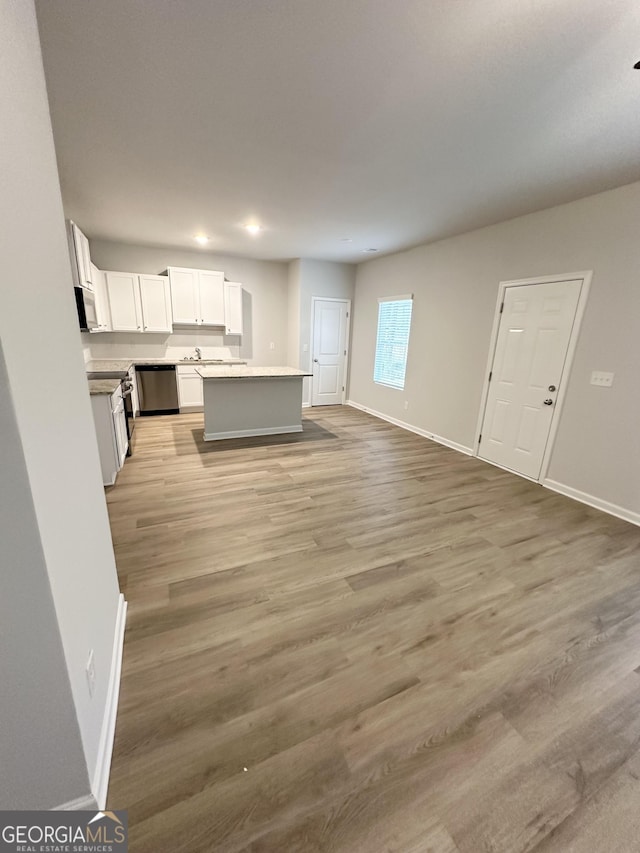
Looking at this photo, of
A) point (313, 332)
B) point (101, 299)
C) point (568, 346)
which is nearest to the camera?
point (568, 346)

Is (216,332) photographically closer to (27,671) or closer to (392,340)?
(392,340)

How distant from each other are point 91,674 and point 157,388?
520cm

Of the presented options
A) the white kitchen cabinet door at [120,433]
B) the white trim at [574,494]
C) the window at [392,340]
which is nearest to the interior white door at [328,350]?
the window at [392,340]

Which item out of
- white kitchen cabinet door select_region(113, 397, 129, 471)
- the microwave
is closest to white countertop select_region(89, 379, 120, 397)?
white kitchen cabinet door select_region(113, 397, 129, 471)

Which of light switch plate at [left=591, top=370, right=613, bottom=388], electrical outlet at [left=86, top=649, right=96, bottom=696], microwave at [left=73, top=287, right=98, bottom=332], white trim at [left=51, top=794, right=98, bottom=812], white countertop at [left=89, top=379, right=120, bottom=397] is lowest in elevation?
white trim at [left=51, top=794, right=98, bottom=812]

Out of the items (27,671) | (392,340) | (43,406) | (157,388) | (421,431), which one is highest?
(392,340)

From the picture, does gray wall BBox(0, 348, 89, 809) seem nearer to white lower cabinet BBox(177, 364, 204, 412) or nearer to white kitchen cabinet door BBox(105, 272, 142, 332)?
white lower cabinet BBox(177, 364, 204, 412)

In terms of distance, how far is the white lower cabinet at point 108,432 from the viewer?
3.21 m

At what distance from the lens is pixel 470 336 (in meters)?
4.41

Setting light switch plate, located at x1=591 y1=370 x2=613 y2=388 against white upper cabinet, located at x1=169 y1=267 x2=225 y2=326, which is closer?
light switch plate, located at x1=591 y1=370 x2=613 y2=388

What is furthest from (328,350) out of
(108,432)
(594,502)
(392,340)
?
(594,502)

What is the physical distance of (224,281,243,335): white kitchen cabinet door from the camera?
6121 mm

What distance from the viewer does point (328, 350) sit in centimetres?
684

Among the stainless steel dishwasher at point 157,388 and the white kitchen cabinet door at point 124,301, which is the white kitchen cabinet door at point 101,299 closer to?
the white kitchen cabinet door at point 124,301
